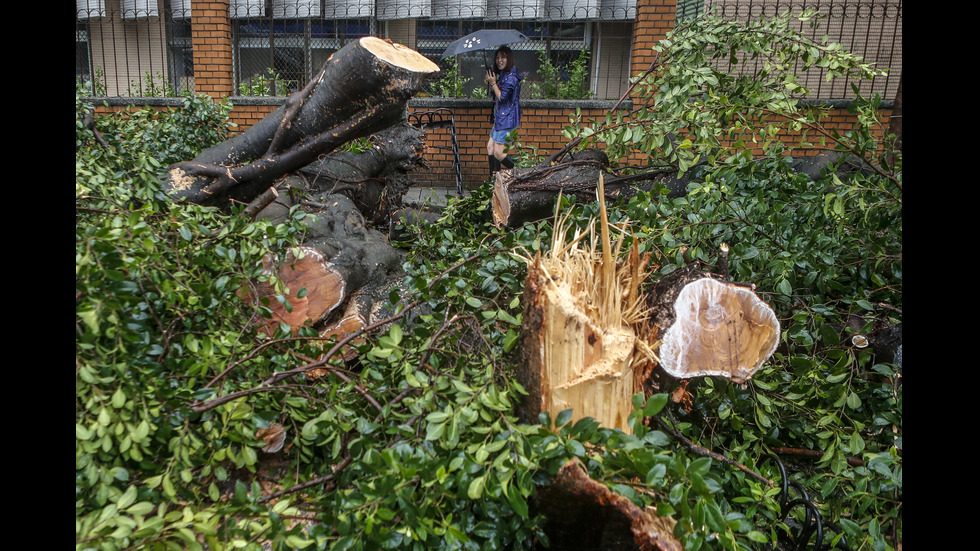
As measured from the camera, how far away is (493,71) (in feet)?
25.5

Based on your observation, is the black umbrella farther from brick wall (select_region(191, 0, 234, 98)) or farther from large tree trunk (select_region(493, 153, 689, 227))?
large tree trunk (select_region(493, 153, 689, 227))

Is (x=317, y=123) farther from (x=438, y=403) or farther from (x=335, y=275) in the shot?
(x=438, y=403)

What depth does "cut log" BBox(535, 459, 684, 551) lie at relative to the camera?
1.47 meters

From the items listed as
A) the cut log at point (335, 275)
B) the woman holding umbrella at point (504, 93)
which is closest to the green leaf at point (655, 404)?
the cut log at point (335, 275)

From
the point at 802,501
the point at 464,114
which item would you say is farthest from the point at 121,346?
the point at 464,114

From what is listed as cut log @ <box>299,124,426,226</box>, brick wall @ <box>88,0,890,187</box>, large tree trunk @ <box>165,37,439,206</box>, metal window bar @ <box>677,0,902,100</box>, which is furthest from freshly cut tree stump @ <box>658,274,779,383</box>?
metal window bar @ <box>677,0,902,100</box>

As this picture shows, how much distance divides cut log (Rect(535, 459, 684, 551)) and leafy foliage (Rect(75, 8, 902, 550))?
46 millimetres

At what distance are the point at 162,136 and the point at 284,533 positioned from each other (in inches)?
191

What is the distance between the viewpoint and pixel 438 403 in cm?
169

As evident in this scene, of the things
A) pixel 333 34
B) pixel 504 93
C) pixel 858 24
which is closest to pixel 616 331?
pixel 504 93

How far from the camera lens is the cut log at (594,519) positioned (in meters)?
1.47

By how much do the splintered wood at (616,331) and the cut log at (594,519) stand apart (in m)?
0.23

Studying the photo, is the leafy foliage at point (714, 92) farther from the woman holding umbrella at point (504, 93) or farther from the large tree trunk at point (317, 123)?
the woman holding umbrella at point (504, 93)

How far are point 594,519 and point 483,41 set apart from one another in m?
6.92
